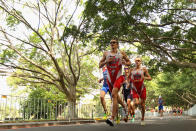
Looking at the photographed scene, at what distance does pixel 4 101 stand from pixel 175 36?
10434mm

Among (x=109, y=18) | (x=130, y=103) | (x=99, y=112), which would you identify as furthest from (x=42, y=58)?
(x=130, y=103)

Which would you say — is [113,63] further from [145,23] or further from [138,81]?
[145,23]

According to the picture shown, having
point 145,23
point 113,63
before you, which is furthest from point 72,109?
point 113,63

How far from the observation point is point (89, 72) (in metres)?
29.8

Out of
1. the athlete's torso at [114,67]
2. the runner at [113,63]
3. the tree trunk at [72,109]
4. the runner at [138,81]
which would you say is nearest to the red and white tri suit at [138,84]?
the runner at [138,81]

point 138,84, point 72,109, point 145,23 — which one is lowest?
point 72,109

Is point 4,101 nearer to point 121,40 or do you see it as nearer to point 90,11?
point 90,11

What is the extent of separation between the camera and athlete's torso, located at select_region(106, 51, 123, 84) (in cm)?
585

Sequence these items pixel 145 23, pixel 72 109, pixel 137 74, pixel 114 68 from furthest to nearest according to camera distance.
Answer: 1. pixel 72 109
2. pixel 145 23
3. pixel 137 74
4. pixel 114 68

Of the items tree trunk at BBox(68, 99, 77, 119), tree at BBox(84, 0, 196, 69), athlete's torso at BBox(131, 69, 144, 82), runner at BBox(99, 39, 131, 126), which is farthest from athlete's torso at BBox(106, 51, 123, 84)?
tree trunk at BBox(68, 99, 77, 119)

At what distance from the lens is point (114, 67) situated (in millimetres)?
5859

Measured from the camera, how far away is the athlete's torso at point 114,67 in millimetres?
5848

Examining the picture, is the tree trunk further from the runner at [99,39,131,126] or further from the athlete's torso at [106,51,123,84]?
the athlete's torso at [106,51,123,84]

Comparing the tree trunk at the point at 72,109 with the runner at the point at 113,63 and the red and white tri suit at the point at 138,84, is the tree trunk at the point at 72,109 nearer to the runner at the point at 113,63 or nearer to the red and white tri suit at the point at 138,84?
the red and white tri suit at the point at 138,84
